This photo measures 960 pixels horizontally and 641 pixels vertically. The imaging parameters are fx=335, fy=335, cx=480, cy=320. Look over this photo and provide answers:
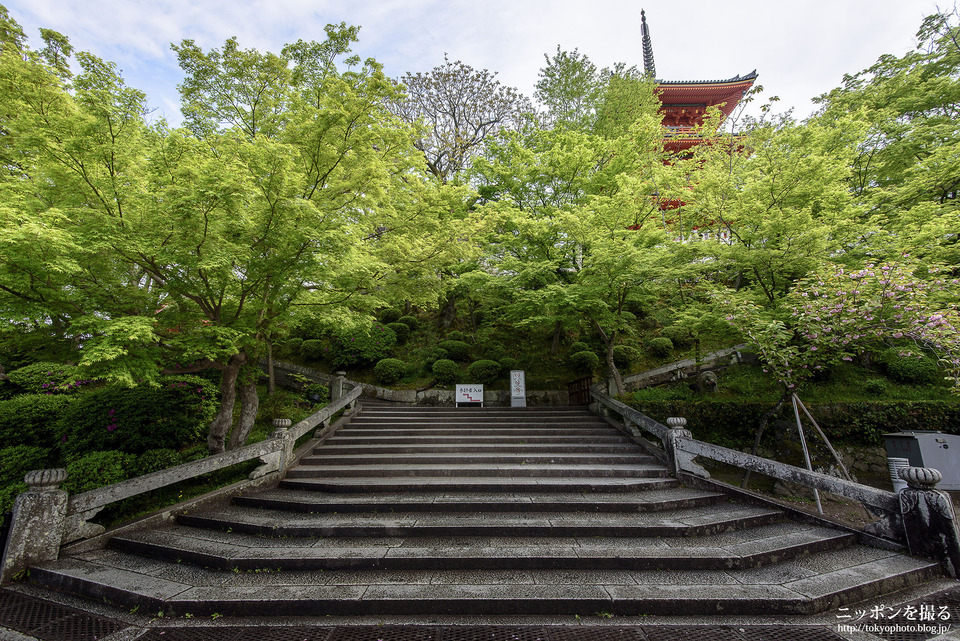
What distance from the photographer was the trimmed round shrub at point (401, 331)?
1560 centimetres

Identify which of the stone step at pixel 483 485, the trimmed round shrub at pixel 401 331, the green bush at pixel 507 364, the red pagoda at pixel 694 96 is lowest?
the stone step at pixel 483 485

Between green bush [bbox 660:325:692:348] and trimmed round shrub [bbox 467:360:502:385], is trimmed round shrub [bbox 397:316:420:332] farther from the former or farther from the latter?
green bush [bbox 660:325:692:348]

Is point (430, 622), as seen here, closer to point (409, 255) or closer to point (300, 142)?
point (409, 255)

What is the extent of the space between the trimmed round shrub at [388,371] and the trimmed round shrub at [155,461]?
267 inches

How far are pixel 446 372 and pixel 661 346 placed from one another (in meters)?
8.33

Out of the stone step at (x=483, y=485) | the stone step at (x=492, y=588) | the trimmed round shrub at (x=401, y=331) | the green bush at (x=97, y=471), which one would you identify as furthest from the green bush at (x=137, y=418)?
the trimmed round shrub at (x=401, y=331)

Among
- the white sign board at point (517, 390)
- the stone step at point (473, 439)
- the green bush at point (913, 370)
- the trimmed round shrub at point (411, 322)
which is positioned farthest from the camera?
the trimmed round shrub at point (411, 322)

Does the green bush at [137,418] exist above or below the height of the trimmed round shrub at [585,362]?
below

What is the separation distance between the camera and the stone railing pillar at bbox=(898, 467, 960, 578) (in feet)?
11.8

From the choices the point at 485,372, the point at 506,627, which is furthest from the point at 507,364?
the point at 506,627

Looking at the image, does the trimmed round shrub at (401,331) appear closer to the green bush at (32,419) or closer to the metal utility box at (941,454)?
the green bush at (32,419)

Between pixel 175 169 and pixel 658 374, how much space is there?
13.1 meters

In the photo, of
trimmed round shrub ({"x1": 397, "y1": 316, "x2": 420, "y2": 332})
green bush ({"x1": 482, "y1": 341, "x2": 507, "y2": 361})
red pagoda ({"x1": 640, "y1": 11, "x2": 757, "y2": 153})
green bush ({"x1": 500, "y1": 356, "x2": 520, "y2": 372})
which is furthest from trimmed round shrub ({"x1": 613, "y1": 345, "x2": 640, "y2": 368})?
red pagoda ({"x1": 640, "y1": 11, "x2": 757, "y2": 153})

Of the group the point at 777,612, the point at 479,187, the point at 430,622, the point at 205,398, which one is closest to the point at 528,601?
the point at 430,622
